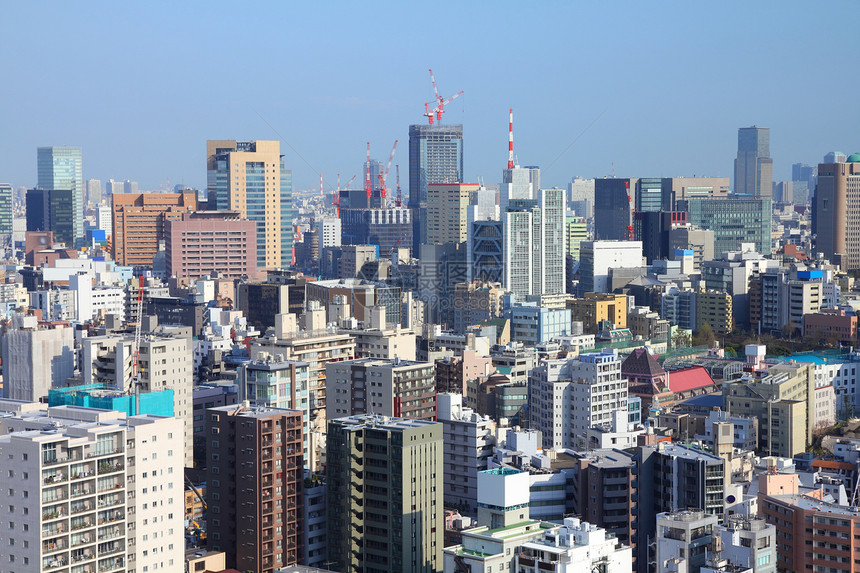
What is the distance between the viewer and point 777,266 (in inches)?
1484

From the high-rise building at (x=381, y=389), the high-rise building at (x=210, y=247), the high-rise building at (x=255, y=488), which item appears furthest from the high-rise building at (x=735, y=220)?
the high-rise building at (x=255, y=488)

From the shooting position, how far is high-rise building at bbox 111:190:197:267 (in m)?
49.4

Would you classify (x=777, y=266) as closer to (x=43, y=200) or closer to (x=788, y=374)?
(x=788, y=374)

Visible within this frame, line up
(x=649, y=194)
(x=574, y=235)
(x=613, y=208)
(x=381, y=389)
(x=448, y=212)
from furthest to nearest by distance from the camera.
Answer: (x=613, y=208) < (x=649, y=194) < (x=448, y=212) < (x=574, y=235) < (x=381, y=389)

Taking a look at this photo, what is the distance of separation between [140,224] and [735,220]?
75.9ft

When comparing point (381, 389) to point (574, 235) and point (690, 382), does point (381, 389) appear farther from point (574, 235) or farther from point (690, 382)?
point (574, 235)

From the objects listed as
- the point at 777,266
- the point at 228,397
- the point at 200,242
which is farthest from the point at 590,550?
the point at 200,242

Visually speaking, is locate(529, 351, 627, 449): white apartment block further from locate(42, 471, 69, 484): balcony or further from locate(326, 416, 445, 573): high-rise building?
locate(42, 471, 69, 484): balcony

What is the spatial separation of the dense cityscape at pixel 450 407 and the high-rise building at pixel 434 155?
16.5 metres

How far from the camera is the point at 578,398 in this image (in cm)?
1884

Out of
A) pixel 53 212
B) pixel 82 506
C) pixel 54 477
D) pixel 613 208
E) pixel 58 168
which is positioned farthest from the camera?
pixel 58 168

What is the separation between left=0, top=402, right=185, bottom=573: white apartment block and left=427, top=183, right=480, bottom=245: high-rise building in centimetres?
3540

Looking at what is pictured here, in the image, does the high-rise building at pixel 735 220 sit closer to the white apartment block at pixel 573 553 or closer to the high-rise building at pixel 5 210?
the high-rise building at pixel 5 210

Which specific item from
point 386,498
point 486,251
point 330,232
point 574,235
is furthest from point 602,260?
point 386,498
